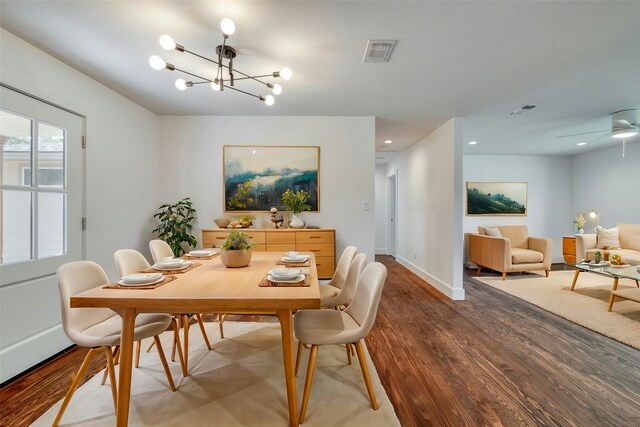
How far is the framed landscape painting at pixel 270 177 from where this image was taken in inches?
158

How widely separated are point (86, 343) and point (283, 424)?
119cm

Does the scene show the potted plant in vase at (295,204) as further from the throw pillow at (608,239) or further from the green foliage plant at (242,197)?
the throw pillow at (608,239)

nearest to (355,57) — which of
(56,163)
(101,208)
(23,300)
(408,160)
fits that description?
(56,163)

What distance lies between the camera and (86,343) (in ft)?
5.18

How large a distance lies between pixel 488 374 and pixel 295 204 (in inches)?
107

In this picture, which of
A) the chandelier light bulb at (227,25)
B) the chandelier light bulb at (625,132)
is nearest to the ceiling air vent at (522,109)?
the chandelier light bulb at (625,132)

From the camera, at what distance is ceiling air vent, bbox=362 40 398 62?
2.16 m

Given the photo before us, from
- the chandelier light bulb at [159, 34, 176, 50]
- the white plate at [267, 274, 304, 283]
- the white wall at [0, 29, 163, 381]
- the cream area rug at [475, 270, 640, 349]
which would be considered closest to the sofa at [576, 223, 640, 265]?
the cream area rug at [475, 270, 640, 349]

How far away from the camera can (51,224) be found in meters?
2.43

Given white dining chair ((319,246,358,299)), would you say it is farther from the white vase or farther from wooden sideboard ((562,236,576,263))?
wooden sideboard ((562,236,576,263))

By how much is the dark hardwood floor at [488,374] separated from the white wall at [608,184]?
421 centimetres

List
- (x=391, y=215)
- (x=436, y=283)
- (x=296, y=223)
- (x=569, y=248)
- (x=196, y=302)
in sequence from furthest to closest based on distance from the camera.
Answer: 1. (x=391, y=215)
2. (x=569, y=248)
3. (x=436, y=283)
4. (x=296, y=223)
5. (x=196, y=302)

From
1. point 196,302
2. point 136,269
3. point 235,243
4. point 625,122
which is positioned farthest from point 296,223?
point 625,122

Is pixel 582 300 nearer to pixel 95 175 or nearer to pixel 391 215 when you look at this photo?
pixel 391 215
